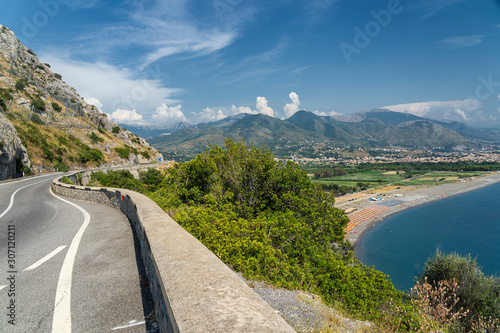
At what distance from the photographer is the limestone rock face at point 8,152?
2478 centimetres

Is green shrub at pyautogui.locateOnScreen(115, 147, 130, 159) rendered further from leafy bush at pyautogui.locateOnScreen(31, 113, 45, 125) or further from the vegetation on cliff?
the vegetation on cliff

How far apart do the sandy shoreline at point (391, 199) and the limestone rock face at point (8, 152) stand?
2727 inches

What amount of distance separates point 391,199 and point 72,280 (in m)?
127

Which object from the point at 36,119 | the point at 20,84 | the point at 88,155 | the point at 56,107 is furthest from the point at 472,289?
the point at 20,84

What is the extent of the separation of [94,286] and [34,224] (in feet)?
24.0

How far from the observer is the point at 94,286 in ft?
14.6

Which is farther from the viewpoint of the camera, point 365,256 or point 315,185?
point 365,256

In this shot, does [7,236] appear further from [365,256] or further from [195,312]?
[365,256]

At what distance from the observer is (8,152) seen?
25641mm

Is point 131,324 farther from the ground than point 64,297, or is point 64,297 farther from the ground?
point 64,297

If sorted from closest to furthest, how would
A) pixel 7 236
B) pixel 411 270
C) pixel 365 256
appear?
1. pixel 7 236
2. pixel 411 270
3. pixel 365 256

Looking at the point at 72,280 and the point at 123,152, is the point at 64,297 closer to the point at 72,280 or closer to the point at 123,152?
the point at 72,280

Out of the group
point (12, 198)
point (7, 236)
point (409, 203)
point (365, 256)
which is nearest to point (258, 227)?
point (7, 236)

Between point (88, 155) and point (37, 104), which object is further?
point (37, 104)
